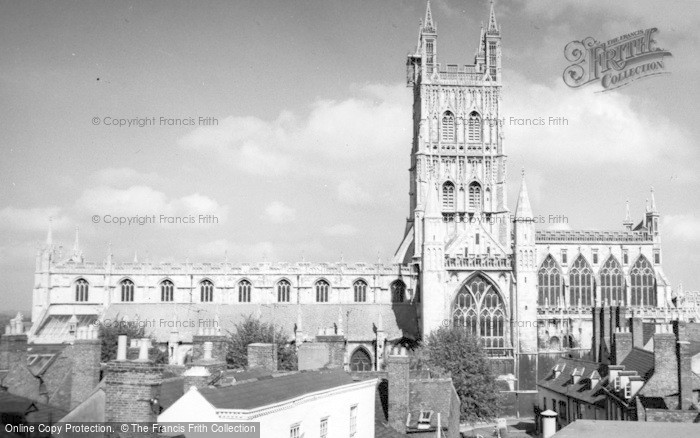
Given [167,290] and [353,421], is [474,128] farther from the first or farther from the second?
[353,421]

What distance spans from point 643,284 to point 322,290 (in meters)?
31.2

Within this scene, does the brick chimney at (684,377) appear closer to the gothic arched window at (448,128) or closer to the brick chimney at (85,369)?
the brick chimney at (85,369)

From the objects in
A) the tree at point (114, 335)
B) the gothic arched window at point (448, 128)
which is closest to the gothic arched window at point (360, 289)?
the gothic arched window at point (448, 128)

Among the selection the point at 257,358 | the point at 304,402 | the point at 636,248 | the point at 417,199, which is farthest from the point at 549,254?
the point at 304,402

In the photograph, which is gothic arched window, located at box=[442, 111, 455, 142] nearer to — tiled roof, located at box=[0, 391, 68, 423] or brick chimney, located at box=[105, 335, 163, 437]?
tiled roof, located at box=[0, 391, 68, 423]

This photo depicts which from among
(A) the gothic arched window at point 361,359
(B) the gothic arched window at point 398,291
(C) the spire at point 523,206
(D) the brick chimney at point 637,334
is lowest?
(A) the gothic arched window at point 361,359

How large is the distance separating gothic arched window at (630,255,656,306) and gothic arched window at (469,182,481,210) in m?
16.7

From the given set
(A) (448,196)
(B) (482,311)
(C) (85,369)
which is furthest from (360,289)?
(C) (85,369)

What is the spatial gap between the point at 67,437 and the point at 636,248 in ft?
244

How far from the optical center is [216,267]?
74812 mm

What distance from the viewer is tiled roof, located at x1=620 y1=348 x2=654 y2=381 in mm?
32625

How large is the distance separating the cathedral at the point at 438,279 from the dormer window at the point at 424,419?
117ft

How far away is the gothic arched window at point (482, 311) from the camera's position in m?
68.9

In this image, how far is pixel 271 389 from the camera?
19.7m
